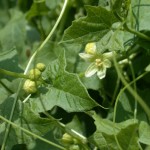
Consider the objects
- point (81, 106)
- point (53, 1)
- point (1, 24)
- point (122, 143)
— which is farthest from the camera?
point (1, 24)

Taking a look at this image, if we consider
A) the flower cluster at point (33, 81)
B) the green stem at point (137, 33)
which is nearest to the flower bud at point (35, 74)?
the flower cluster at point (33, 81)

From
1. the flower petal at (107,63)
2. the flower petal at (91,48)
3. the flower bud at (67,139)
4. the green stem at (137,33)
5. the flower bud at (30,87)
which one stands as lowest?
the flower bud at (67,139)

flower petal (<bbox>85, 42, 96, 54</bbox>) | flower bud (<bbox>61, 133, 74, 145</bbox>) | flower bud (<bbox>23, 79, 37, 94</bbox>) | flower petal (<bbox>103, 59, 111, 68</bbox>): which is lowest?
flower bud (<bbox>61, 133, 74, 145</bbox>)

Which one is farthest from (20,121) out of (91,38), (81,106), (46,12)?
(46,12)

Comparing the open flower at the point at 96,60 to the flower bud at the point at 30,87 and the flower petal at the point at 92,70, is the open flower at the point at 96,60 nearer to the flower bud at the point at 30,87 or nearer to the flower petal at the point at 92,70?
the flower petal at the point at 92,70

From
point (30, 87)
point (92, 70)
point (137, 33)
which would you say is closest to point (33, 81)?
point (30, 87)

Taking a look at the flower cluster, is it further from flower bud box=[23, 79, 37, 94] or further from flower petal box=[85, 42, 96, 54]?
flower petal box=[85, 42, 96, 54]

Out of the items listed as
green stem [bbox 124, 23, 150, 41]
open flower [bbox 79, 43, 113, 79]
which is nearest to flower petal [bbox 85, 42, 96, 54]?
open flower [bbox 79, 43, 113, 79]

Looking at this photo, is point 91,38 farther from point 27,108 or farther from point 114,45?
point 27,108
